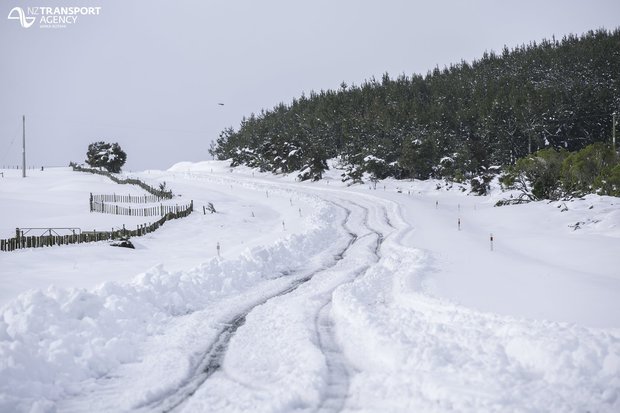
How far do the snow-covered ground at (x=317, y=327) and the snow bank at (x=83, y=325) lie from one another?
34 mm

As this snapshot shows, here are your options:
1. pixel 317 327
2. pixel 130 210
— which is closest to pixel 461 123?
pixel 130 210

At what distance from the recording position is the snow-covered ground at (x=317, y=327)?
24.0ft

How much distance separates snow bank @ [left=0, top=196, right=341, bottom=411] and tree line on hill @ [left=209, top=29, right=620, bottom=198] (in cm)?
3319

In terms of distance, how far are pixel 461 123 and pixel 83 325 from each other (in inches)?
2928

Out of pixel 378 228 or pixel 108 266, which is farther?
pixel 378 228

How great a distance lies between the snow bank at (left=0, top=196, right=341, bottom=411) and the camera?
766 centimetres

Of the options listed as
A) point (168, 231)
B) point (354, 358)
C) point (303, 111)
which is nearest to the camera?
point (354, 358)

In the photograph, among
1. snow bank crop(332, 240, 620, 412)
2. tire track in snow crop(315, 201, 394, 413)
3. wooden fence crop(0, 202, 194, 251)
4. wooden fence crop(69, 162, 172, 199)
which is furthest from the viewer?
wooden fence crop(69, 162, 172, 199)

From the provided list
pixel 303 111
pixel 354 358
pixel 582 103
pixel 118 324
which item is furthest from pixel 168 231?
pixel 303 111

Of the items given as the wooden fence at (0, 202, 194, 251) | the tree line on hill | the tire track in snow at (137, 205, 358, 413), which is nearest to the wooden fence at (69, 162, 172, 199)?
the wooden fence at (0, 202, 194, 251)

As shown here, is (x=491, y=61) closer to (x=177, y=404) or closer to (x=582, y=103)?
(x=582, y=103)

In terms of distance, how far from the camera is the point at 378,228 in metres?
30.5

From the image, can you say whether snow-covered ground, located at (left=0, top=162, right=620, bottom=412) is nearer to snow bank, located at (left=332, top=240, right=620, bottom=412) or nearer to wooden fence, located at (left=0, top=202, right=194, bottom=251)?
snow bank, located at (left=332, top=240, right=620, bottom=412)

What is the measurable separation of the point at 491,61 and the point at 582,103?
60.1 m
